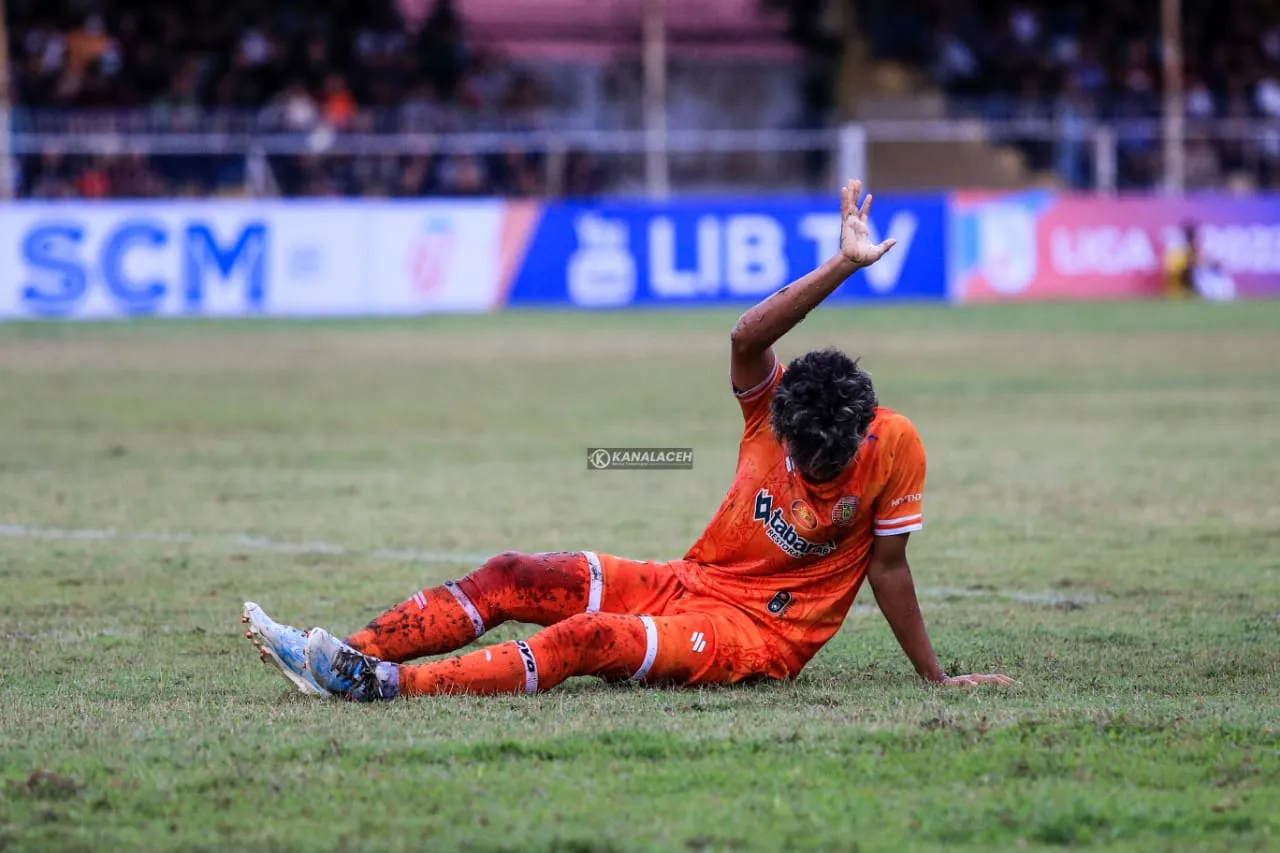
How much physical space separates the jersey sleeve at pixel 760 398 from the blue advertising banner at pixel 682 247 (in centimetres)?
2122

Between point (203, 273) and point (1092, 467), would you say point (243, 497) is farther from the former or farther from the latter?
point (203, 273)

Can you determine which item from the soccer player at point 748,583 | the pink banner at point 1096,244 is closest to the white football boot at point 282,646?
the soccer player at point 748,583

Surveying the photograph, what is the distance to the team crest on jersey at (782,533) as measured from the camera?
19.1 feet

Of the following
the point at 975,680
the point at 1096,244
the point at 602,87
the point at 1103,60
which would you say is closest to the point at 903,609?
the point at 975,680

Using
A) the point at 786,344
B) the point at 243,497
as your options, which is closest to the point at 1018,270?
the point at 786,344

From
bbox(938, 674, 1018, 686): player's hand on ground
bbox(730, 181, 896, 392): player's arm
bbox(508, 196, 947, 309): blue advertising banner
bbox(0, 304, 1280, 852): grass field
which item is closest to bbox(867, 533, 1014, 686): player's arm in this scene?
bbox(938, 674, 1018, 686): player's hand on ground

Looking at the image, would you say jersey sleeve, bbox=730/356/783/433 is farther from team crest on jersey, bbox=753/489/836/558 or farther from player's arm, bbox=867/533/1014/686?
player's arm, bbox=867/533/1014/686

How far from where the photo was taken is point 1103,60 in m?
35.2

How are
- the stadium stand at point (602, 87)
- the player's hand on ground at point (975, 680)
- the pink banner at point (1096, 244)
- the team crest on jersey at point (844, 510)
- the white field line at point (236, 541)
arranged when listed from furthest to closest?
the pink banner at point (1096, 244), the stadium stand at point (602, 87), the white field line at point (236, 541), the player's hand on ground at point (975, 680), the team crest on jersey at point (844, 510)

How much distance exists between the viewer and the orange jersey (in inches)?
227

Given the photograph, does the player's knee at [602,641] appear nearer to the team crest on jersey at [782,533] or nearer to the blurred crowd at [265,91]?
the team crest on jersey at [782,533]

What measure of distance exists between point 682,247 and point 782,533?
22271mm

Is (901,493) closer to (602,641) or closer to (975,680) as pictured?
(975,680)

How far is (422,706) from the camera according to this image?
5512 mm
